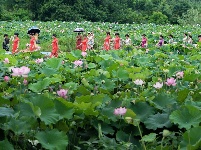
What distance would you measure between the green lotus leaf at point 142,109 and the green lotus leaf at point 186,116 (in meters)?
0.20

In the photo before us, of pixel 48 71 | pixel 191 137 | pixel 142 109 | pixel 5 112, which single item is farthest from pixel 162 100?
pixel 48 71

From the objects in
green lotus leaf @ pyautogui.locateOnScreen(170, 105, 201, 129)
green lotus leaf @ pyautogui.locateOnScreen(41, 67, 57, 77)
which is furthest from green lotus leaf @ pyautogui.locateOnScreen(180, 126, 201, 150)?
green lotus leaf @ pyautogui.locateOnScreen(41, 67, 57, 77)

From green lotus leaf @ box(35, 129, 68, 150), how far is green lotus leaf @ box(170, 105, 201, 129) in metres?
0.55

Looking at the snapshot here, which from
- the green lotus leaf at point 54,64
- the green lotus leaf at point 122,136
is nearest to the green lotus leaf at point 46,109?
the green lotus leaf at point 122,136

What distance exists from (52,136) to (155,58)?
2.98 metres

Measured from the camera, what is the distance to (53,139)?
182 cm

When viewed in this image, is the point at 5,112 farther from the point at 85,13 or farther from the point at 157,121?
the point at 85,13

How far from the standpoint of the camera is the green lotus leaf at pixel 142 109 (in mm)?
2160

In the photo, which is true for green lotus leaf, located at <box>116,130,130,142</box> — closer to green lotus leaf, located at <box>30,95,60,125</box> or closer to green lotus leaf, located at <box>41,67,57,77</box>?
green lotus leaf, located at <box>30,95,60,125</box>

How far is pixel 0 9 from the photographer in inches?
1189

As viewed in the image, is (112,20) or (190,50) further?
(112,20)

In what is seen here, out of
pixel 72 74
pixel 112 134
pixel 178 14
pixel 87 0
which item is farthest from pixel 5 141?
pixel 178 14

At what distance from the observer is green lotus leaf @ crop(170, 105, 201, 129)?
6.45ft

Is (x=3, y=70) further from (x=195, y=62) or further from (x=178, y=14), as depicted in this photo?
(x=178, y=14)
